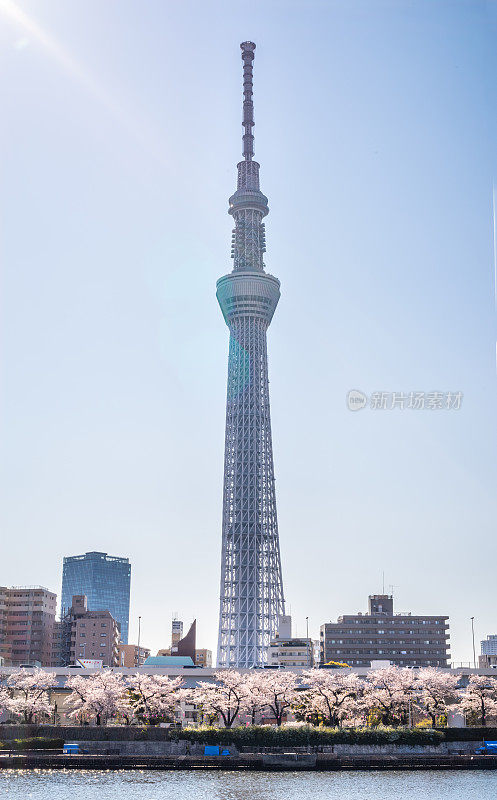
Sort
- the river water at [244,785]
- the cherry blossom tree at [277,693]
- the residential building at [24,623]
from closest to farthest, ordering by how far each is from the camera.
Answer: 1. the river water at [244,785]
2. the cherry blossom tree at [277,693]
3. the residential building at [24,623]

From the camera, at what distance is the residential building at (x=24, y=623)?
14800cm

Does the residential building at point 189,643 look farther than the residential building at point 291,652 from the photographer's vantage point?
No

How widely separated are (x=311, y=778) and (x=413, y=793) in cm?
897

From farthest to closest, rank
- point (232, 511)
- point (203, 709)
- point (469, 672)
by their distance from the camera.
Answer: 1. point (232, 511)
2. point (469, 672)
3. point (203, 709)

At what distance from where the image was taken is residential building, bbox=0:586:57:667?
5827 inches

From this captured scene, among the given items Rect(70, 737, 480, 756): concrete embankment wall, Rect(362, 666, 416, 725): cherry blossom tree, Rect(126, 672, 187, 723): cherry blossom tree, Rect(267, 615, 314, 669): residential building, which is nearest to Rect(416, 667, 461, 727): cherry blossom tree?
Rect(362, 666, 416, 725): cherry blossom tree

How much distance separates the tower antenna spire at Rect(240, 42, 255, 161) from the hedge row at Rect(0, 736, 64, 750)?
13523 cm

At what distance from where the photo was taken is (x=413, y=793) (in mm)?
53312

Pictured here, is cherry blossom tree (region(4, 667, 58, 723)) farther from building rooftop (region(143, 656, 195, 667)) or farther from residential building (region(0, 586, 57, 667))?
residential building (region(0, 586, 57, 667))

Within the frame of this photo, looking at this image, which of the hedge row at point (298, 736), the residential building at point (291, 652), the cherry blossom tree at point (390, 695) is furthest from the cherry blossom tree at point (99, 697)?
the residential building at point (291, 652)

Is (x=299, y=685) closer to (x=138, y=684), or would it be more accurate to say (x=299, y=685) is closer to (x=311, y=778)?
(x=138, y=684)

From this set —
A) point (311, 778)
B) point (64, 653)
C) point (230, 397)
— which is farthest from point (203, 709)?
point (230, 397)

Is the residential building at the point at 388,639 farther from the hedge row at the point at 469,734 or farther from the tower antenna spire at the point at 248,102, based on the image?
the tower antenna spire at the point at 248,102

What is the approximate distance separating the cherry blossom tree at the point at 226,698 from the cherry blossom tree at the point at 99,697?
622 centimetres
